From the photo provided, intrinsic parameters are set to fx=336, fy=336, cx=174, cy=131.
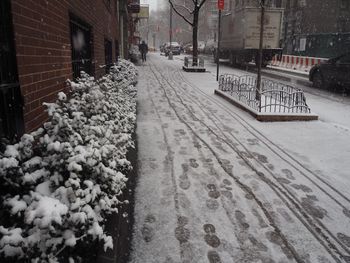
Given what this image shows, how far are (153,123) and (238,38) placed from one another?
1867 cm

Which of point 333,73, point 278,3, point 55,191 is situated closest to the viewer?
point 55,191

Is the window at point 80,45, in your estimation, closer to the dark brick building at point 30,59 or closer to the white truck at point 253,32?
the dark brick building at point 30,59

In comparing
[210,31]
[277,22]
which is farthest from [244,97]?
[210,31]

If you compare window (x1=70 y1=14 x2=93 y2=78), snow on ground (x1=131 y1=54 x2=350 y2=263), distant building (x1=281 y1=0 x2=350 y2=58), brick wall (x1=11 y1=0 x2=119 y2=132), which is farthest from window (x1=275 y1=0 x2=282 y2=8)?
brick wall (x1=11 y1=0 x2=119 y2=132)

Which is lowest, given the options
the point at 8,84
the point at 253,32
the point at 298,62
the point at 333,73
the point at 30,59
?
the point at 333,73

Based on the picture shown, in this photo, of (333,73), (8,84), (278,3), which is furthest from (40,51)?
(278,3)

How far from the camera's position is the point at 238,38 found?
965 inches

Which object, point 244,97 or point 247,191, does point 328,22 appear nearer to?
point 244,97

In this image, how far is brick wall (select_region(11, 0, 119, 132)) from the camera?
116 inches

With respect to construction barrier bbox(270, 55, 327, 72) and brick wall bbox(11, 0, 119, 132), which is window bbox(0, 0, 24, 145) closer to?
brick wall bbox(11, 0, 119, 132)

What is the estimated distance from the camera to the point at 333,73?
13.7m

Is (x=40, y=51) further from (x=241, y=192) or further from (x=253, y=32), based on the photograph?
(x=253, y=32)

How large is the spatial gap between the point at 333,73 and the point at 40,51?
42.7 feet

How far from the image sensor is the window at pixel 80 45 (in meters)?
6.05
